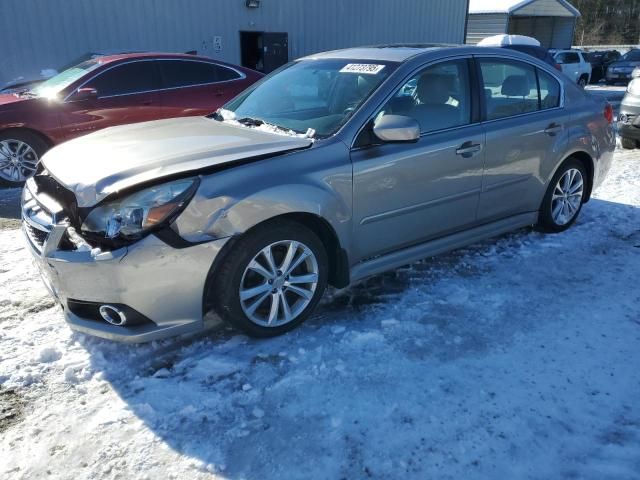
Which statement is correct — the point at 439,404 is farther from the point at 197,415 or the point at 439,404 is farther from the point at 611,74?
the point at 611,74

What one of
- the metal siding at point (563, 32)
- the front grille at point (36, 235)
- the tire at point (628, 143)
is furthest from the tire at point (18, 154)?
the metal siding at point (563, 32)

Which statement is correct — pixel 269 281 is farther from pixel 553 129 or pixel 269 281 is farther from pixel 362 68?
pixel 553 129

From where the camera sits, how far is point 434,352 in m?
3.04

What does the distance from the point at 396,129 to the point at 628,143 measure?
7.27 metres

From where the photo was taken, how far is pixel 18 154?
6.52m

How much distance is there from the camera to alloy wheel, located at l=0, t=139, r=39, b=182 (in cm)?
646

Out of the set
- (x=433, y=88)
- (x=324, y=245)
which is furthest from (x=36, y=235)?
(x=433, y=88)

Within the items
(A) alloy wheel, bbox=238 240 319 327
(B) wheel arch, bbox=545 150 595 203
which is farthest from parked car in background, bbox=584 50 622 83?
(A) alloy wheel, bbox=238 240 319 327

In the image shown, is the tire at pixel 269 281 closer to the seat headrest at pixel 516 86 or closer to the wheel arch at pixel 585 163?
the seat headrest at pixel 516 86

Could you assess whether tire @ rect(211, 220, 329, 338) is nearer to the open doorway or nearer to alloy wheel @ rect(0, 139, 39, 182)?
alloy wheel @ rect(0, 139, 39, 182)

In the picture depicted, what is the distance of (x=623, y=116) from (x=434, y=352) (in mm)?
7418

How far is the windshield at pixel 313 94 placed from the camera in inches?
136

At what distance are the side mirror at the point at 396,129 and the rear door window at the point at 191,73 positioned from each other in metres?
5.07

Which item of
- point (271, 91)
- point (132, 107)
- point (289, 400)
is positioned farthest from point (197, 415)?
point (132, 107)
